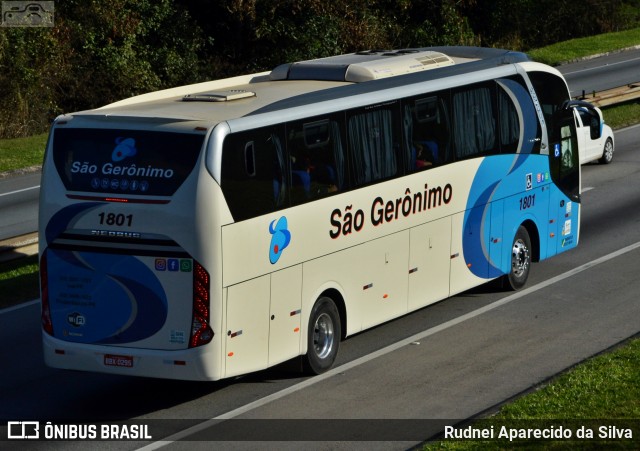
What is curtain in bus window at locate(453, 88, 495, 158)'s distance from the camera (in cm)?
1634

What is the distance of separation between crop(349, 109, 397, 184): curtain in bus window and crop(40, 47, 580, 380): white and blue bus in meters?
0.02

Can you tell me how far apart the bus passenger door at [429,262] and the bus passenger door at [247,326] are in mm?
3176

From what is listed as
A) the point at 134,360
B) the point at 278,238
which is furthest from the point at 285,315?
the point at 134,360

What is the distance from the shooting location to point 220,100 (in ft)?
44.8

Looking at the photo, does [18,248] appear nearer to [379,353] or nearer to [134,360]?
[379,353]

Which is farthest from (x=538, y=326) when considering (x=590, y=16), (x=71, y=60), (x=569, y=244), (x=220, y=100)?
(x=590, y=16)

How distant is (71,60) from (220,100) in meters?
30.3

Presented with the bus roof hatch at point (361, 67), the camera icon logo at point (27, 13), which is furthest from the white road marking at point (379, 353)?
the camera icon logo at point (27, 13)

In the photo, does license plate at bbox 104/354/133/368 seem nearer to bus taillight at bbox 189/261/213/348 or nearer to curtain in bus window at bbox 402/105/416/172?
bus taillight at bbox 189/261/213/348

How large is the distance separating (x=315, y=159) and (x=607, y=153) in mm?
16586

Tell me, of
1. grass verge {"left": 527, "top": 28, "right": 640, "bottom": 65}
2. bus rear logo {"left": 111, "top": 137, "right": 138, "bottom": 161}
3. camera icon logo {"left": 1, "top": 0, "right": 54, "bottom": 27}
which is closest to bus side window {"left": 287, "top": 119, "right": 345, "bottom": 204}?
bus rear logo {"left": 111, "top": 137, "right": 138, "bottom": 161}

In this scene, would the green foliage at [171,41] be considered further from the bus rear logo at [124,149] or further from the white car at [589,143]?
the bus rear logo at [124,149]

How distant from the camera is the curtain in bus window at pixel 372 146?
47.3ft

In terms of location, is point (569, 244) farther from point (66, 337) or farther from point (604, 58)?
point (604, 58)
